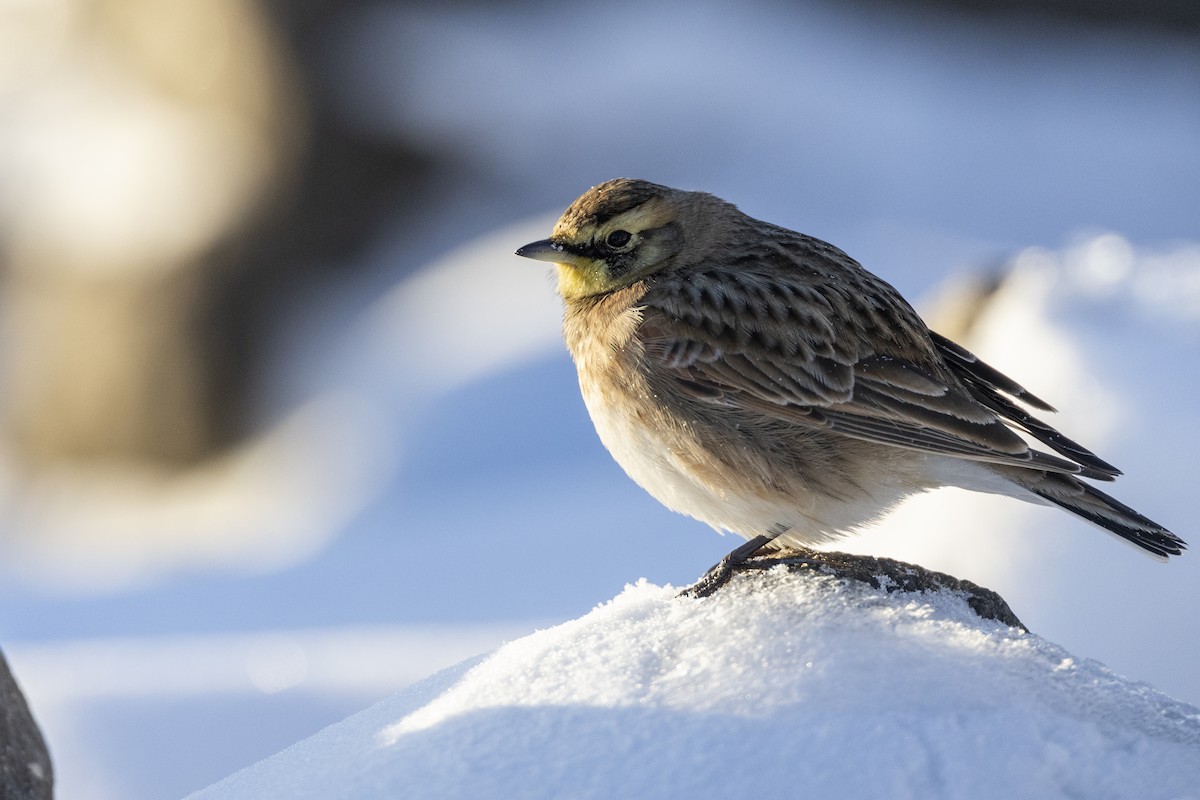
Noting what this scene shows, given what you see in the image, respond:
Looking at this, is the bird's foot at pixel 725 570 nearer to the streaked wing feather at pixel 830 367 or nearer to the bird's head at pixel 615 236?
the streaked wing feather at pixel 830 367

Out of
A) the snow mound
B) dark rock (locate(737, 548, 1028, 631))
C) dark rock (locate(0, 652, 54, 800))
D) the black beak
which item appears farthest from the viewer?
the black beak

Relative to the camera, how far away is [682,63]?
10594 mm

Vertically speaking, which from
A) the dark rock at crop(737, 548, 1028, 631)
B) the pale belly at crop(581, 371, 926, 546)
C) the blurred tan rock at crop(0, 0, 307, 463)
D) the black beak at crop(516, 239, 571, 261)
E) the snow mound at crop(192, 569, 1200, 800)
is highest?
the blurred tan rock at crop(0, 0, 307, 463)

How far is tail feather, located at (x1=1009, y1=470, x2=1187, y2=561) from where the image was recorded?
327 cm

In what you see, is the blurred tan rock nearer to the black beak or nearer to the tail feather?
the black beak

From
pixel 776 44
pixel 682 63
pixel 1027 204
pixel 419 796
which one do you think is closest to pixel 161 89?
pixel 682 63

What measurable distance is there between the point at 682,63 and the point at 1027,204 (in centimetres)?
279

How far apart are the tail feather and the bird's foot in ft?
2.17

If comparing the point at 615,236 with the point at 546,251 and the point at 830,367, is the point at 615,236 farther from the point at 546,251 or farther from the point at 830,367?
the point at 830,367

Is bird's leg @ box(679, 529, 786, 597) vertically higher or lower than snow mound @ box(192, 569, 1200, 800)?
higher

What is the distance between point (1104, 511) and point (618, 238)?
4.67 feet

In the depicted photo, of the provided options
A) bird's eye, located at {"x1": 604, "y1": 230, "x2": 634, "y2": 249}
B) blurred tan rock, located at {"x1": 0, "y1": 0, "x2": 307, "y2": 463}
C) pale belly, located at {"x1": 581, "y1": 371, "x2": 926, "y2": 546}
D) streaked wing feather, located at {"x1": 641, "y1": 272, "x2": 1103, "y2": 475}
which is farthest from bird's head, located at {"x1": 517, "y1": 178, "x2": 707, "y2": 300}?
blurred tan rock, located at {"x1": 0, "y1": 0, "x2": 307, "y2": 463}

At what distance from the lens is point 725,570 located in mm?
3344

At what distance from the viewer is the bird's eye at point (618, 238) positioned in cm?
374
